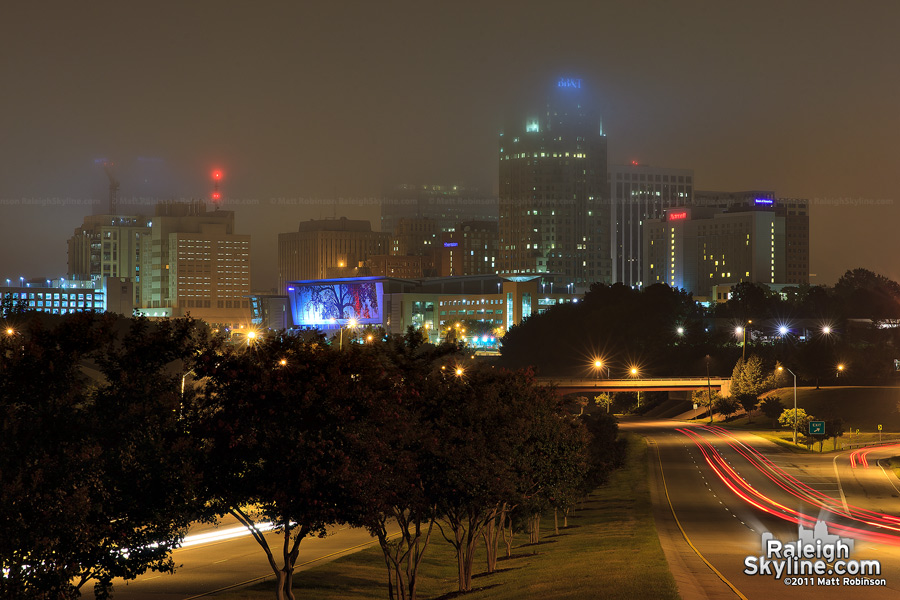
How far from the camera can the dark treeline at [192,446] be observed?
25453 millimetres

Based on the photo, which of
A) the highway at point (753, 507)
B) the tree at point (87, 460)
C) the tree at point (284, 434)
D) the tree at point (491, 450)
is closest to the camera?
the tree at point (87, 460)

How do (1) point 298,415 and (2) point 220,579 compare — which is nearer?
(1) point 298,415

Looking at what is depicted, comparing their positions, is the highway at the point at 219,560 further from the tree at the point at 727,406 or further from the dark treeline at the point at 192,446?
the tree at the point at 727,406

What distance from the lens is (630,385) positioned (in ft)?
557

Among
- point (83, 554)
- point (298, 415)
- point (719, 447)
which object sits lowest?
point (719, 447)

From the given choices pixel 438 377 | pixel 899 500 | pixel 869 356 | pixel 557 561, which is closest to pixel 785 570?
pixel 557 561

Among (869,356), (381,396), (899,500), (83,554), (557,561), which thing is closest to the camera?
(83,554)

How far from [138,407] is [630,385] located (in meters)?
147

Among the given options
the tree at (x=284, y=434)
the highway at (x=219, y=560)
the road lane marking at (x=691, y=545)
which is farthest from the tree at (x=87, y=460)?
the road lane marking at (x=691, y=545)

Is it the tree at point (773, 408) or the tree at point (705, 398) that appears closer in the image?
the tree at point (773, 408)

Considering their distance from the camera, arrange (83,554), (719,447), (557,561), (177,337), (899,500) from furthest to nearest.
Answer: (719,447), (899,500), (557,561), (177,337), (83,554)

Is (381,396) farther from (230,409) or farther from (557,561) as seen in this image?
(557,561)

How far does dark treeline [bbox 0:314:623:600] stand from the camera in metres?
25.5

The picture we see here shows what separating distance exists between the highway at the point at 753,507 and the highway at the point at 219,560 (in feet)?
59.7
